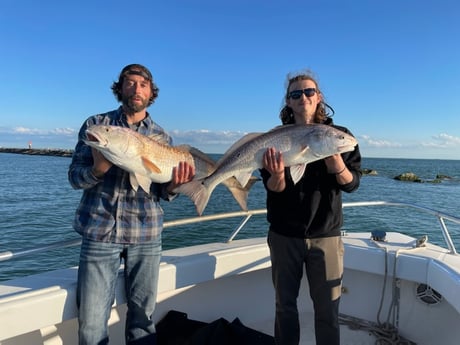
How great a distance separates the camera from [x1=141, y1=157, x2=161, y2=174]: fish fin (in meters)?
2.88

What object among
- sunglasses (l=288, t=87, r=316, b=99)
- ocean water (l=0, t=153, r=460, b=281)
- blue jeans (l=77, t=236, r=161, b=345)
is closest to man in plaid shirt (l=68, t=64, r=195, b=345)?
blue jeans (l=77, t=236, r=161, b=345)

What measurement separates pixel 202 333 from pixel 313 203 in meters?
1.81

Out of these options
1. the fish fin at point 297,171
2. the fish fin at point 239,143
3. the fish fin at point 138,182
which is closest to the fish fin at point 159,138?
the fish fin at point 138,182

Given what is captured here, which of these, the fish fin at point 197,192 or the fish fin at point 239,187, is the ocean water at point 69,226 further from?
the fish fin at point 197,192

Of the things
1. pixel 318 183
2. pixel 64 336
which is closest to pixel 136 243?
pixel 64 336

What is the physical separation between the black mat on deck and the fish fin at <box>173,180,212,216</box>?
1332 mm

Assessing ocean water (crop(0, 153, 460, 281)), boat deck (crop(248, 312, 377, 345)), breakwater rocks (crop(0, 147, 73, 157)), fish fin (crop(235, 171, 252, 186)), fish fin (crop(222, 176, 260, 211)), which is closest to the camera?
fish fin (crop(235, 171, 252, 186))

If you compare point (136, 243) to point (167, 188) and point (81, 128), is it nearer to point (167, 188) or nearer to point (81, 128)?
point (167, 188)

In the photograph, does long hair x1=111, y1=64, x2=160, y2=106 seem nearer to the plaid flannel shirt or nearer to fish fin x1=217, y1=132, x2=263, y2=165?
the plaid flannel shirt

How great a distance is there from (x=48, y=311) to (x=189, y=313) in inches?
69.4

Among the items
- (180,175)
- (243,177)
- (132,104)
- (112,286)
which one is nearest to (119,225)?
(112,286)

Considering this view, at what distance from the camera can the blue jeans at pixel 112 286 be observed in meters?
2.75

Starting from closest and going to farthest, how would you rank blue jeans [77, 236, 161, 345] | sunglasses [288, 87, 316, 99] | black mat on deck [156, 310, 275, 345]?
1. blue jeans [77, 236, 161, 345]
2. sunglasses [288, 87, 316, 99]
3. black mat on deck [156, 310, 275, 345]

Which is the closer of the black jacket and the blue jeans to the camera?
the blue jeans
